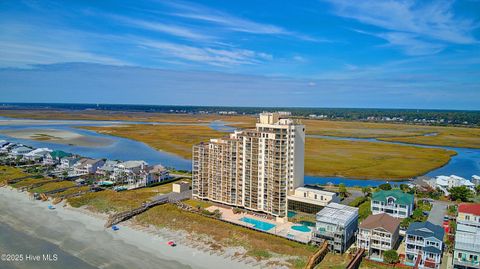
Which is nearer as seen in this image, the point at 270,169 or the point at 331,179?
the point at 270,169

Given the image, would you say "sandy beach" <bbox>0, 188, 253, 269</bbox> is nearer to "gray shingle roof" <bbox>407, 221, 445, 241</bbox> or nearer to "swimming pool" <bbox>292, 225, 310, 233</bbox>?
"swimming pool" <bbox>292, 225, 310, 233</bbox>

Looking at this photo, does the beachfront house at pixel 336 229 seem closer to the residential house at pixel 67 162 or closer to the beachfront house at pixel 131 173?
the beachfront house at pixel 131 173

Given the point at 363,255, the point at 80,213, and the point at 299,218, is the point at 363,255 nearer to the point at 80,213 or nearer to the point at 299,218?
the point at 299,218

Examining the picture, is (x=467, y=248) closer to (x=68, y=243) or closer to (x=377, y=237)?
(x=377, y=237)

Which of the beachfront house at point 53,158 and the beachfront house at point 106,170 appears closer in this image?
the beachfront house at point 106,170

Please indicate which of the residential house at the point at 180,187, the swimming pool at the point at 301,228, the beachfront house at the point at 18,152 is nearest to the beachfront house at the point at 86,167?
the residential house at the point at 180,187

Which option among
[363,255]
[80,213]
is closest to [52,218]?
[80,213]
